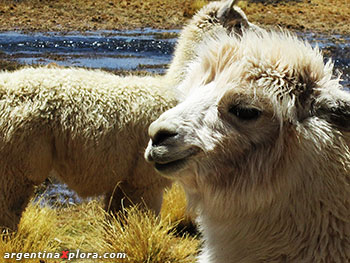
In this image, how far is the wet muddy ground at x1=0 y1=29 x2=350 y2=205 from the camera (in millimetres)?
10984

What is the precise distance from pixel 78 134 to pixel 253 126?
1691 mm

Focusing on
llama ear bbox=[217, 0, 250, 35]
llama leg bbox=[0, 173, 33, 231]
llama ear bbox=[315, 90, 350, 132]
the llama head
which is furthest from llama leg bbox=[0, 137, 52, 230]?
llama ear bbox=[217, 0, 250, 35]

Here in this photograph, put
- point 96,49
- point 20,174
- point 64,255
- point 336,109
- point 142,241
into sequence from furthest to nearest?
point 96,49 → point 64,255 → point 142,241 → point 20,174 → point 336,109

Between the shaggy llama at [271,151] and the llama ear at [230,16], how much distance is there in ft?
8.83

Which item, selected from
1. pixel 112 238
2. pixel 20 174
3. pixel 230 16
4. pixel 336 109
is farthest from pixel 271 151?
pixel 230 16

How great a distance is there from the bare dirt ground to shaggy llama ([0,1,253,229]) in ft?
40.8

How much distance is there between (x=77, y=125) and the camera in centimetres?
306

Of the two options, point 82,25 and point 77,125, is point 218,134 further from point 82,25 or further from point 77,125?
point 82,25

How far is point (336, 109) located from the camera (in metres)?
1.63

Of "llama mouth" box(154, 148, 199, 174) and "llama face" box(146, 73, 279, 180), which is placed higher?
"llama face" box(146, 73, 279, 180)

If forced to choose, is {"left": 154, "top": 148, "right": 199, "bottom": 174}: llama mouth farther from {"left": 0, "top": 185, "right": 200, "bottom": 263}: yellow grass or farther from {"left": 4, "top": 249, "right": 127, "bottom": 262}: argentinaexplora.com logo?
{"left": 4, "top": 249, "right": 127, "bottom": 262}: argentinaexplora.com logo

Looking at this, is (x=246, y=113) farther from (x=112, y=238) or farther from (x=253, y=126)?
(x=112, y=238)

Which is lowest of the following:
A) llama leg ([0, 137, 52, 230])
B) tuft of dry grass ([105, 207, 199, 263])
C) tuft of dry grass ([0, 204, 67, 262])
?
tuft of dry grass ([0, 204, 67, 262])

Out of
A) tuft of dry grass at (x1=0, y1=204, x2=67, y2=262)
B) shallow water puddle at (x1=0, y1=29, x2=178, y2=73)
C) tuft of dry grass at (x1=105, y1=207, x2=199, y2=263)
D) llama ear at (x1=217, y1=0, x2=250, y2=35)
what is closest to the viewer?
tuft of dry grass at (x1=0, y1=204, x2=67, y2=262)
